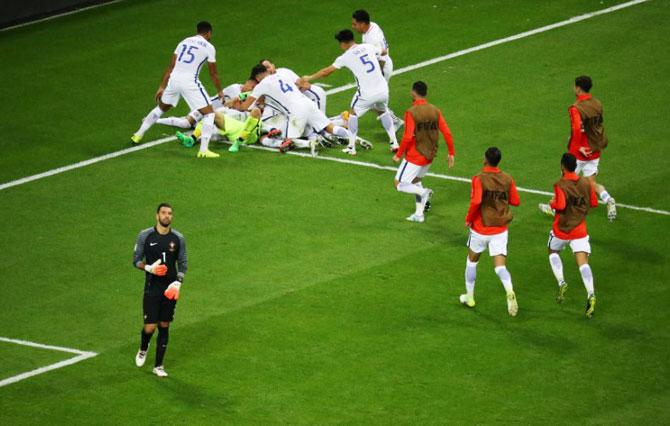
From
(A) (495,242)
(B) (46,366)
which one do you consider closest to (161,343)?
(B) (46,366)

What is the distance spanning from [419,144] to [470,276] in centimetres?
329

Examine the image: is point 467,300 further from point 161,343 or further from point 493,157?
point 161,343

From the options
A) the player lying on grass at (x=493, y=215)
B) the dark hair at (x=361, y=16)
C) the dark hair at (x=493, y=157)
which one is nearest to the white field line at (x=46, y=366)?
the player lying on grass at (x=493, y=215)

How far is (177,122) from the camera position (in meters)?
26.8

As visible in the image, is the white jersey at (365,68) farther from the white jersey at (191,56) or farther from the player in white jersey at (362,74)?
the white jersey at (191,56)

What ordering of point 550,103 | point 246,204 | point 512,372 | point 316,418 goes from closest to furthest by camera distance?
point 316,418
point 512,372
point 246,204
point 550,103

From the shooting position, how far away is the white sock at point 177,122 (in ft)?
87.8

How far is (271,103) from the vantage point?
84.0 feet

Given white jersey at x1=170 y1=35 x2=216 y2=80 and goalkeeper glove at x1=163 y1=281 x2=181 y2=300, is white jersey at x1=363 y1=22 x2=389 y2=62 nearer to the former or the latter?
white jersey at x1=170 y1=35 x2=216 y2=80

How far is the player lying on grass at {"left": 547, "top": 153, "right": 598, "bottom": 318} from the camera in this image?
18438 millimetres

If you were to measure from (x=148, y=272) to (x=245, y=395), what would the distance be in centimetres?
190

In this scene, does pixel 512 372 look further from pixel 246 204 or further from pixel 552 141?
pixel 552 141

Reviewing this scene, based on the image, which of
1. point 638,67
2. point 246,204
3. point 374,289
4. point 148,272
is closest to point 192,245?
point 246,204

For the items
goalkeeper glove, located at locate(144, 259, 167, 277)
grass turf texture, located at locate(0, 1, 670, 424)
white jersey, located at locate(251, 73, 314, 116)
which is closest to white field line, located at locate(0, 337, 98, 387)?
grass turf texture, located at locate(0, 1, 670, 424)
